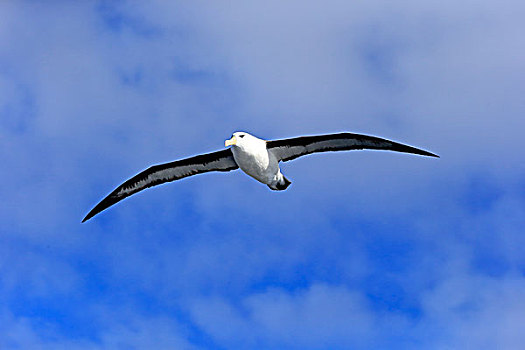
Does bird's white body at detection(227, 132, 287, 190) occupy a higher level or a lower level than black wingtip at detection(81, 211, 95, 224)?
lower

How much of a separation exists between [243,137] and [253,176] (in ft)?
5.10

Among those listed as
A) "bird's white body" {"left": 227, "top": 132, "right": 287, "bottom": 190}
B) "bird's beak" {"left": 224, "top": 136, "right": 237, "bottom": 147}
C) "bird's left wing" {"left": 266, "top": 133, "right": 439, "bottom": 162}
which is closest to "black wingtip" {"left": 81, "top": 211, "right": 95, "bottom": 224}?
"bird's white body" {"left": 227, "top": 132, "right": 287, "bottom": 190}

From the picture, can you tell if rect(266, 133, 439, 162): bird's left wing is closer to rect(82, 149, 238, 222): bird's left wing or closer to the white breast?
the white breast

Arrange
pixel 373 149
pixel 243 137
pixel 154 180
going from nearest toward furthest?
pixel 243 137 → pixel 373 149 → pixel 154 180

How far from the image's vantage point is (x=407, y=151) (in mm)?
18359

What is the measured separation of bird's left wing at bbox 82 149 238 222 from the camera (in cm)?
1964

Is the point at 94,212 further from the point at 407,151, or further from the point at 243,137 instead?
the point at 407,151

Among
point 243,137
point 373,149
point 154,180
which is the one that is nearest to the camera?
point 243,137

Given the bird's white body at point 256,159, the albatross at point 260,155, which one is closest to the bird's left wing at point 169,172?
the albatross at point 260,155

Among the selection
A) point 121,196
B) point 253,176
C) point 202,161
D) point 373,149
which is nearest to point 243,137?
point 253,176

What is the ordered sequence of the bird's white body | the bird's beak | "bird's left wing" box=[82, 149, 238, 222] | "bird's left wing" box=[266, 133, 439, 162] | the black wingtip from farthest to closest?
the black wingtip
"bird's left wing" box=[82, 149, 238, 222]
"bird's left wing" box=[266, 133, 439, 162]
the bird's white body
the bird's beak

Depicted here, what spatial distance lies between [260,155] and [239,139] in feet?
2.75

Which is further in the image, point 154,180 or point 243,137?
point 154,180

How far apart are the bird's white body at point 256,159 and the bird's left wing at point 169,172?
57.8 inches
